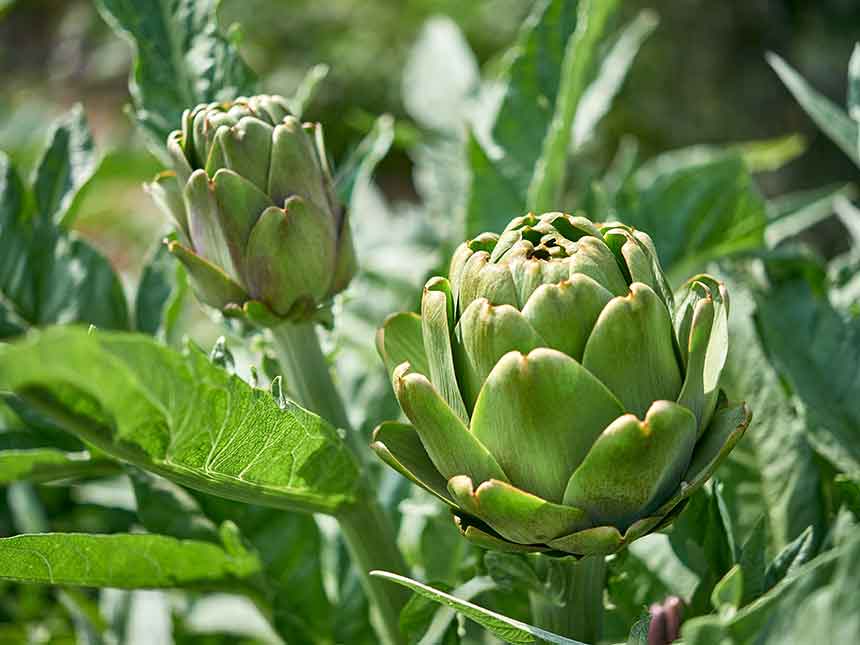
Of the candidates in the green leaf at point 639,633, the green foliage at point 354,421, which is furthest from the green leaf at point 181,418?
the green leaf at point 639,633

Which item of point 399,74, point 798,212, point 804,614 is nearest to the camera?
point 804,614

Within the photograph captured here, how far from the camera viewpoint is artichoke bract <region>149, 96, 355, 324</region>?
335mm

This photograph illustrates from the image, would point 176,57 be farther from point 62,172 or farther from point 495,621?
point 495,621

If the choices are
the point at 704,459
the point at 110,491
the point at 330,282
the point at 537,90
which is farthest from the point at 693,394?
the point at 110,491

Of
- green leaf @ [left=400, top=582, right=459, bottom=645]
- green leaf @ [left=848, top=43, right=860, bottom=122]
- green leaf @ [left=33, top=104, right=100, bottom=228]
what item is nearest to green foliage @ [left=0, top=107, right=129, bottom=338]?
green leaf @ [left=33, top=104, right=100, bottom=228]

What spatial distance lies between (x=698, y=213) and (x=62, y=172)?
0.29m

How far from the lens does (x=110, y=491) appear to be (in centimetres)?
56

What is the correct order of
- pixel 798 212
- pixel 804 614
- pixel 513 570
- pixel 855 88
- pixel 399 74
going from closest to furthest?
pixel 804 614
pixel 513 570
pixel 855 88
pixel 798 212
pixel 399 74

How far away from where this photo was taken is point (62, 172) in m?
0.45

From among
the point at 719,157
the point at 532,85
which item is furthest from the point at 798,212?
the point at 532,85

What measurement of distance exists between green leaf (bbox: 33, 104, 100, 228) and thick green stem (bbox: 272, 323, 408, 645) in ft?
0.43

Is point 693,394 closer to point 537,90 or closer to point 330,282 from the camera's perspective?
point 330,282

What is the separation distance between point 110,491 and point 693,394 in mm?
375

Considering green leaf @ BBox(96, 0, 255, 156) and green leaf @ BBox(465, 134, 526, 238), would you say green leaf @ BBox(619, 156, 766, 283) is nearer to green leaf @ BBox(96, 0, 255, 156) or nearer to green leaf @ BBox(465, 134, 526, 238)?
green leaf @ BBox(465, 134, 526, 238)
